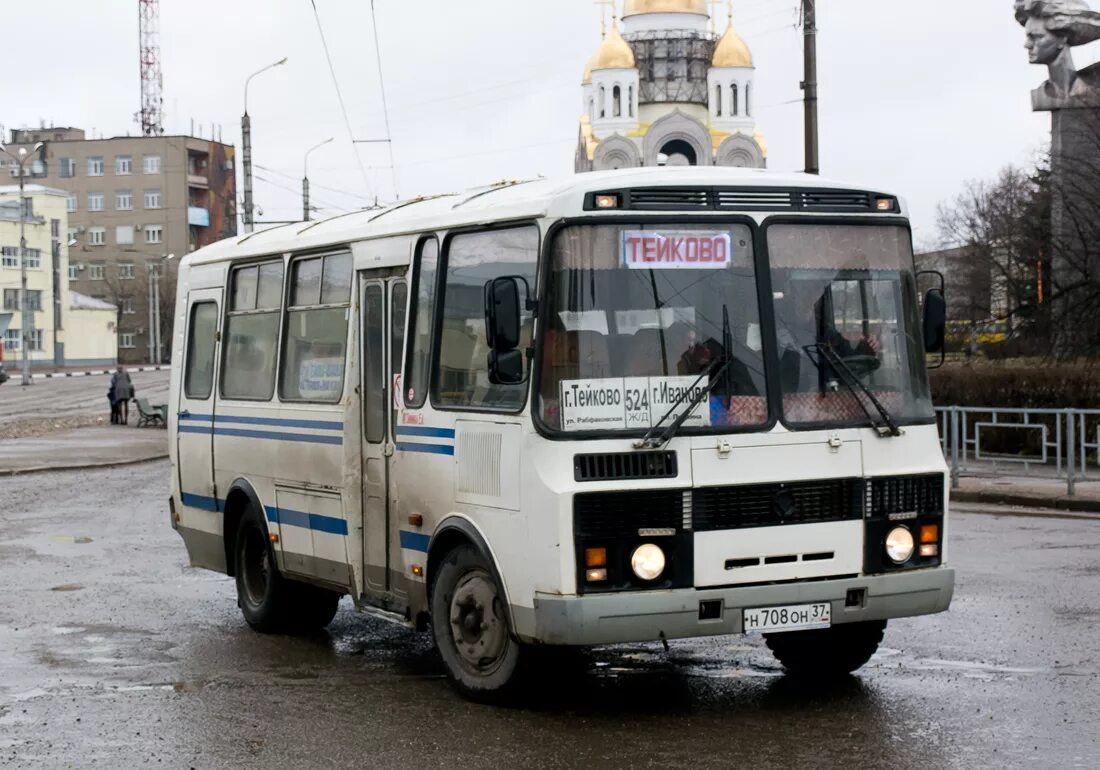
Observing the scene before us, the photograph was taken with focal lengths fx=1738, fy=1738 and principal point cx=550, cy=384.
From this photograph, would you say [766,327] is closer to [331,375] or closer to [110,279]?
[331,375]

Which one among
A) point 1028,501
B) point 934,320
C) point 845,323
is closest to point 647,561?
point 845,323

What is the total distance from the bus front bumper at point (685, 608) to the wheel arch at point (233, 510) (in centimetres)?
379

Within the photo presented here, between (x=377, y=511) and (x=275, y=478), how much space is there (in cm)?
152

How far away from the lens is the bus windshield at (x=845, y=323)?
8.18m

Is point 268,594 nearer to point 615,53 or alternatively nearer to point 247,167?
point 247,167

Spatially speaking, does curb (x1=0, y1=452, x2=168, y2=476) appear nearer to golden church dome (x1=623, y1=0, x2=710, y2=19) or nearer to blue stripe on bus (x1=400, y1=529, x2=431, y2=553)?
blue stripe on bus (x1=400, y1=529, x2=431, y2=553)

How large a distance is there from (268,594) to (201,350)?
2.12 m

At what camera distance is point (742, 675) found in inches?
360

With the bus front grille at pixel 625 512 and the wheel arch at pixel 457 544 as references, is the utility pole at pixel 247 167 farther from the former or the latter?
the bus front grille at pixel 625 512

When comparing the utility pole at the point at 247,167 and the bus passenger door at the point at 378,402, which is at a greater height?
the utility pole at the point at 247,167

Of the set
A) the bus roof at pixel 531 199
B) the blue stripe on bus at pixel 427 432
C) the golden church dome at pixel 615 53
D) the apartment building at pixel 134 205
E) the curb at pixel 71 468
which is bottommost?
the curb at pixel 71 468

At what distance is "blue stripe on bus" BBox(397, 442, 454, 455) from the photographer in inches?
341

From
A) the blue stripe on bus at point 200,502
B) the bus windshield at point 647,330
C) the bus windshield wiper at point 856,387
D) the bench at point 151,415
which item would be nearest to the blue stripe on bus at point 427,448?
the bus windshield at point 647,330

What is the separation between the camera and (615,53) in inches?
4429
